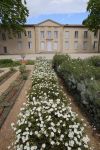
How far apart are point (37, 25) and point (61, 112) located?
41543 millimetres

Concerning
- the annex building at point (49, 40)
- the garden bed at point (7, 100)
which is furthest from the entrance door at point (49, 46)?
the garden bed at point (7, 100)

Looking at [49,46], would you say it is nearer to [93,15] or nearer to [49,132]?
[93,15]

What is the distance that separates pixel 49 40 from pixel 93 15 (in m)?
12.4

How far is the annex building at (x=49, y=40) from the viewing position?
43594mm

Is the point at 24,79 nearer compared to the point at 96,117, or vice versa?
the point at 96,117

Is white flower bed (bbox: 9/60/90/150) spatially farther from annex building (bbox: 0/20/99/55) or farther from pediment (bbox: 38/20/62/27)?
pediment (bbox: 38/20/62/27)

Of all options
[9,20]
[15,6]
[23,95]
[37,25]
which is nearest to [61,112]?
[23,95]

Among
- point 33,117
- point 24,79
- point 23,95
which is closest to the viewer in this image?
point 33,117

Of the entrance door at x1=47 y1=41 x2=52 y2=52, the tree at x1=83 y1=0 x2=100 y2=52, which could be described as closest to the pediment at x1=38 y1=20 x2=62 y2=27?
the entrance door at x1=47 y1=41 x2=52 y2=52

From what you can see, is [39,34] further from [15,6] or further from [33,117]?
[33,117]

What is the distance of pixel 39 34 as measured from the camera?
43844 mm

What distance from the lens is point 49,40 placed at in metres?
44.7

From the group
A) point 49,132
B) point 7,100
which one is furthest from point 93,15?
point 49,132

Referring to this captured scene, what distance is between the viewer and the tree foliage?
35094mm
